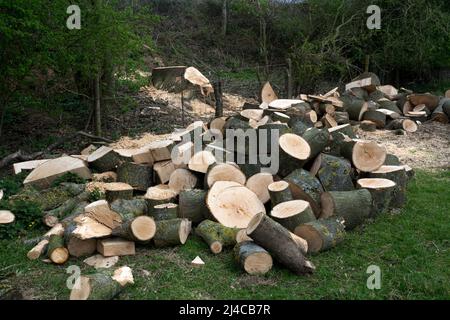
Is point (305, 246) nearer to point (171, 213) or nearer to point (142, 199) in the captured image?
point (171, 213)

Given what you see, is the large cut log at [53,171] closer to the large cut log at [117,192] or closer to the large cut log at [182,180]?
the large cut log at [117,192]

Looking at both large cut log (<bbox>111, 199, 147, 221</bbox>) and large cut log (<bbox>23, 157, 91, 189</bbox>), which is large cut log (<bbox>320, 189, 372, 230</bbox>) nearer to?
large cut log (<bbox>111, 199, 147, 221</bbox>)

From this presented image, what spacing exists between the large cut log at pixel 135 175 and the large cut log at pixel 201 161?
0.69 meters

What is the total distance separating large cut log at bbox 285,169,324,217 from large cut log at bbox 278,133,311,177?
25 centimetres

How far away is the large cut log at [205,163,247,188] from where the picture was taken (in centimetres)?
561

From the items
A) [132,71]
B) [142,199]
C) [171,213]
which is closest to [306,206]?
[171,213]

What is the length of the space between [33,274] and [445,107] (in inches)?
388

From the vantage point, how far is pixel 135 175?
621 cm

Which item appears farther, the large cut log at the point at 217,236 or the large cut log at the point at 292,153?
the large cut log at the point at 292,153

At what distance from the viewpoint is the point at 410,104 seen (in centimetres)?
1138

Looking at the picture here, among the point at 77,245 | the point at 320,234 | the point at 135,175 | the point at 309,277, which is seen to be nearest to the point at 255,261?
the point at 309,277

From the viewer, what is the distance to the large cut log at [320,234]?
466 centimetres

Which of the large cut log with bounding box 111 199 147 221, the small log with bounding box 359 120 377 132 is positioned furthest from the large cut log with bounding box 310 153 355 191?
the small log with bounding box 359 120 377 132

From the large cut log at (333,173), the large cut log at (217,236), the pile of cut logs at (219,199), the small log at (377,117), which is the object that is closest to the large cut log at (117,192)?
the pile of cut logs at (219,199)
